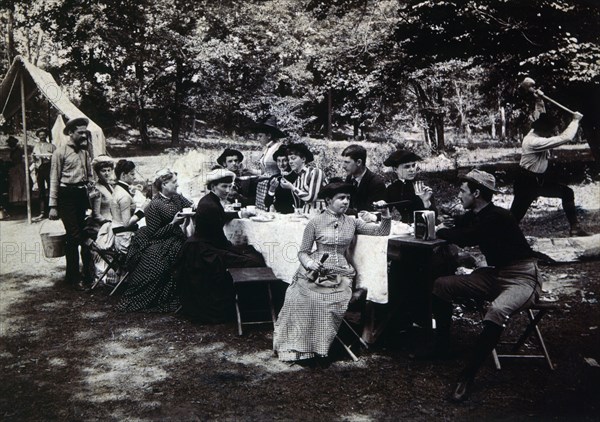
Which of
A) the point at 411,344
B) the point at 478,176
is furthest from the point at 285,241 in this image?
the point at 478,176

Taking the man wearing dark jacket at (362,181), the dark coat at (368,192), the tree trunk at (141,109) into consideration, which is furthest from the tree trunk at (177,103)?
the dark coat at (368,192)

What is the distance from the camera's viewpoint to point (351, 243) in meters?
3.56

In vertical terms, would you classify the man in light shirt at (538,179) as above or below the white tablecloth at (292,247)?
above

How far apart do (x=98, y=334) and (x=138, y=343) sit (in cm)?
41

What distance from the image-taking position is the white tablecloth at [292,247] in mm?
3383

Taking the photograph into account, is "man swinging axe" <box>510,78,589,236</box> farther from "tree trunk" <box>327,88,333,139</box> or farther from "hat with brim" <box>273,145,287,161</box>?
"hat with brim" <box>273,145,287,161</box>

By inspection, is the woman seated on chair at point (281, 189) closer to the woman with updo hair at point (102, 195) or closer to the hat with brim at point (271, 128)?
the hat with brim at point (271, 128)

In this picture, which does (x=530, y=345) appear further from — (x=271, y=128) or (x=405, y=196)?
(x=271, y=128)

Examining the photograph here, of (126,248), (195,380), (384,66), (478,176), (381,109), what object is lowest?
(195,380)

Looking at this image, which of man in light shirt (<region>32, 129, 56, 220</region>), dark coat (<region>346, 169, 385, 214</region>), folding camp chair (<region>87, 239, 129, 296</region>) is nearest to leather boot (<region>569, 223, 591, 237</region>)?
dark coat (<region>346, 169, 385, 214</region>)

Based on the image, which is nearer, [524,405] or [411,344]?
[524,405]

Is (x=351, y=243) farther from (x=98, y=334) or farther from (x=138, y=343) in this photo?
(x=98, y=334)

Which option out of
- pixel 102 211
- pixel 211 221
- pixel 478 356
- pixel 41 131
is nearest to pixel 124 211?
pixel 102 211

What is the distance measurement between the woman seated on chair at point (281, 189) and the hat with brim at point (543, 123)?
2150mm
